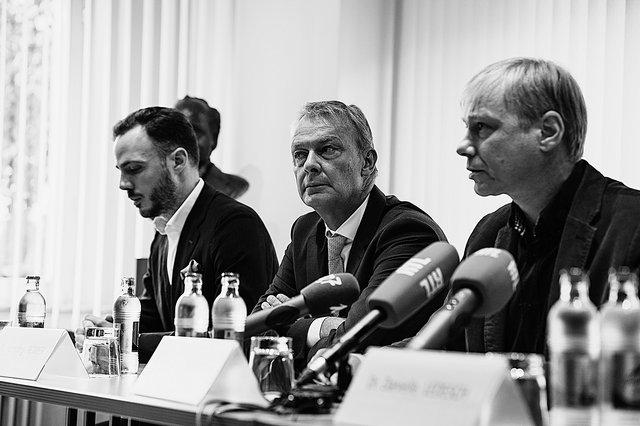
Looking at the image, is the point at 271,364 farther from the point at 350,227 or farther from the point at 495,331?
the point at 350,227

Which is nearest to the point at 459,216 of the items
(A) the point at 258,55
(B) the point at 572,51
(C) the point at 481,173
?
(B) the point at 572,51

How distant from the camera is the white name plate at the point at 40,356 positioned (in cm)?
197

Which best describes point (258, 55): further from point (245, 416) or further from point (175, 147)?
point (245, 416)

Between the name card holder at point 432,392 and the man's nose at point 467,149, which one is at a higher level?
the man's nose at point 467,149

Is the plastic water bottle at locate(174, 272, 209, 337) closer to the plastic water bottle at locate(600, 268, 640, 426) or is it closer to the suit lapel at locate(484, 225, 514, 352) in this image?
the suit lapel at locate(484, 225, 514, 352)

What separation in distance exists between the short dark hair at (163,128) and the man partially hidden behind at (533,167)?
1.66m

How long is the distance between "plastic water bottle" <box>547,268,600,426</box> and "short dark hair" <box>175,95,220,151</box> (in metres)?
3.23

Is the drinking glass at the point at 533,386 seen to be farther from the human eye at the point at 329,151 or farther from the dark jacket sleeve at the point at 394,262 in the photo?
the human eye at the point at 329,151

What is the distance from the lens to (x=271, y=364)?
1.65 metres

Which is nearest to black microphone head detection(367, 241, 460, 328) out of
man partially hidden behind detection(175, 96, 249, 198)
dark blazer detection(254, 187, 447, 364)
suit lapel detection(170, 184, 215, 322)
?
dark blazer detection(254, 187, 447, 364)

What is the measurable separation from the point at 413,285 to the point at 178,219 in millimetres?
2050

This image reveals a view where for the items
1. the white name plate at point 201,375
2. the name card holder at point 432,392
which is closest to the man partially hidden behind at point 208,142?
the white name plate at point 201,375

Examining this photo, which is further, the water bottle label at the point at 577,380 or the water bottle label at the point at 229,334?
the water bottle label at the point at 229,334

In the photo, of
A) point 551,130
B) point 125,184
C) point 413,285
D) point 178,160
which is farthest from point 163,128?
point 413,285
